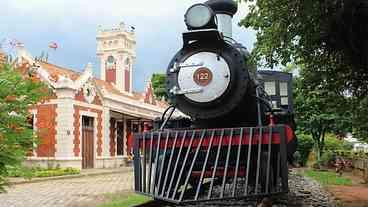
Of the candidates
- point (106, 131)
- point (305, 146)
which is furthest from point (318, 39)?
point (305, 146)

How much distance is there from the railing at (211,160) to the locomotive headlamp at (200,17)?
5.82ft

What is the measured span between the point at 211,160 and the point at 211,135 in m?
0.65

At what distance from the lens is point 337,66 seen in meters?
9.77

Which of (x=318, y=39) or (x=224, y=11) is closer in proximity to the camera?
(x=318, y=39)

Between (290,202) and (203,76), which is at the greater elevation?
(203,76)

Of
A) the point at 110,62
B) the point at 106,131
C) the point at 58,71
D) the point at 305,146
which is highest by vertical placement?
the point at 110,62

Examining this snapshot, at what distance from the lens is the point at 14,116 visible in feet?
16.2

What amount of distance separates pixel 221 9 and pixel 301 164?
62.1ft

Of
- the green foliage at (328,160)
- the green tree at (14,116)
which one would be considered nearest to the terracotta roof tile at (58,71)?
the green foliage at (328,160)

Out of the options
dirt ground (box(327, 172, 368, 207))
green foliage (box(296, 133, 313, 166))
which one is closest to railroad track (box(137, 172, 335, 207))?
dirt ground (box(327, 172, 368, 207))

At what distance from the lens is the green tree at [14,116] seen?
4754mm

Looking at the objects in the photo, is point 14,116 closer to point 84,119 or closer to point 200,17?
point 200,17

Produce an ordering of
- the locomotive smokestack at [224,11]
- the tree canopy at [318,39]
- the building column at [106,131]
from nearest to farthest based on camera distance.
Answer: the tree canopy at [318,39], the locomotive smokestack at [224,11], the building column at [106,131]

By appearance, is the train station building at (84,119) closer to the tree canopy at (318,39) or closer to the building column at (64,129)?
the building column at (64,129)
